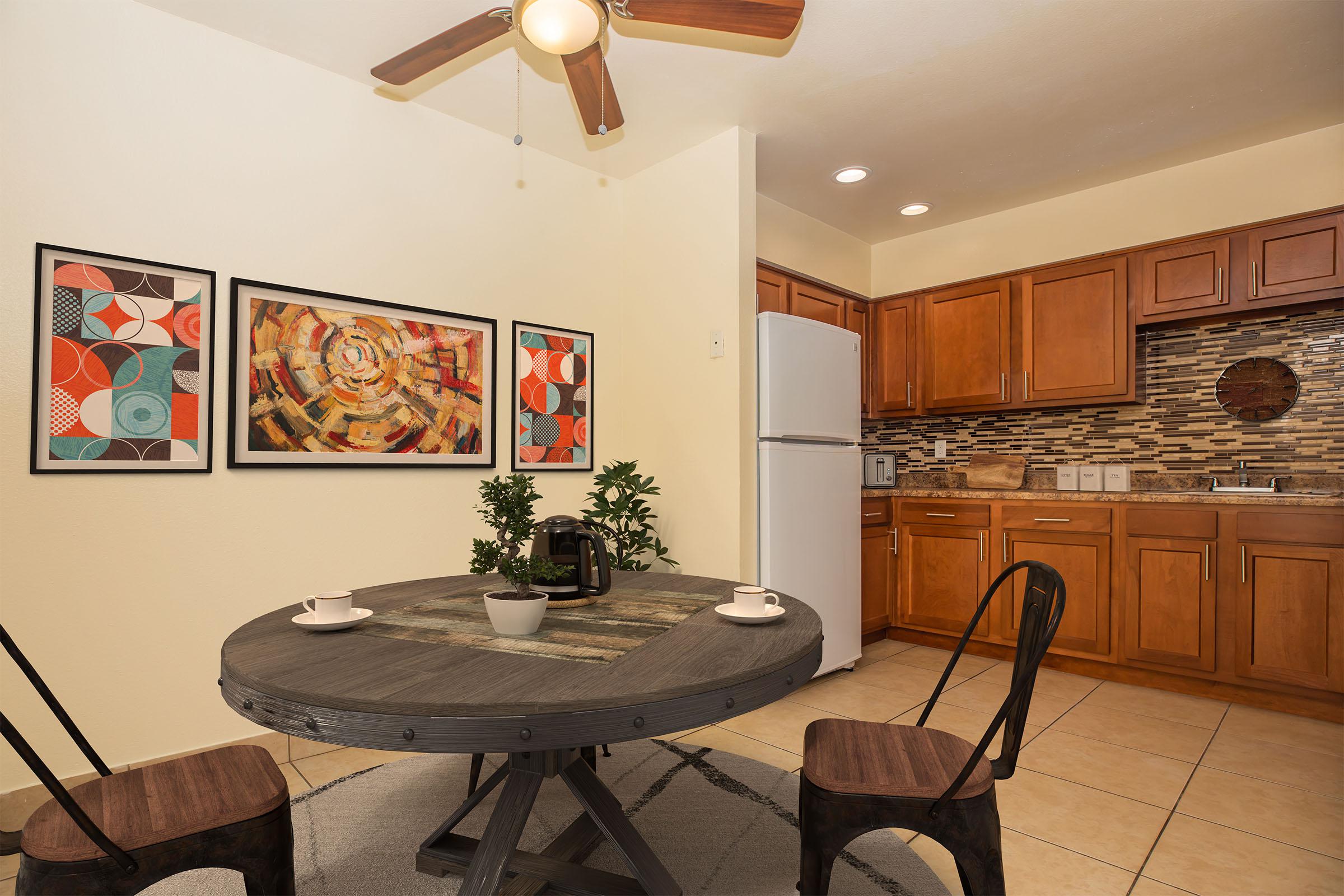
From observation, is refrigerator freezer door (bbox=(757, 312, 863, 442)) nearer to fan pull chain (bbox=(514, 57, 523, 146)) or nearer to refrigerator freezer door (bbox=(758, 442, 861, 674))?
refrigerator freezer door (bbox=(758, 442, 861, 674))

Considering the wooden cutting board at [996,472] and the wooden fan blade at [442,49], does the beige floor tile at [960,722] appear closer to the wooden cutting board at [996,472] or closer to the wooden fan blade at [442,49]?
the wooden cutting board at [996,472]

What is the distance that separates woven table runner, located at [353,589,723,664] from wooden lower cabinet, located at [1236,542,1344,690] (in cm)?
279

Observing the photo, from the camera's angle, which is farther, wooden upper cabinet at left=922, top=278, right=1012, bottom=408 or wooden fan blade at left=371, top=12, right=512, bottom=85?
wooden upper cabinet at left=922, top=278, right=1012, bottom=408

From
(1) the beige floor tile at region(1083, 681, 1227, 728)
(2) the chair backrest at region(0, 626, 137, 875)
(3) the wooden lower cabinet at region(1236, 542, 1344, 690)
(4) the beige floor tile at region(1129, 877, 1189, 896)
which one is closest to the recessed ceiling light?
(3) the wooden lower cabinet at region(1236, 542, 1344, 690)

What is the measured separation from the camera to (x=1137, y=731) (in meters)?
2.82

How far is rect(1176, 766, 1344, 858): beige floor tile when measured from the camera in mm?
1997

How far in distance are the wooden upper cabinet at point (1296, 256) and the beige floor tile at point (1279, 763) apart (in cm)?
201

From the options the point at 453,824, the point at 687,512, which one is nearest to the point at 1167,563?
the point at 687,512

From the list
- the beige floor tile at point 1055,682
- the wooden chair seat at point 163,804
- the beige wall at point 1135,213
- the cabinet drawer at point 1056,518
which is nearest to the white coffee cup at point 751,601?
the wooden chair seat at point 163,804

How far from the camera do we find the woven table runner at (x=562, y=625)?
4.18 feet

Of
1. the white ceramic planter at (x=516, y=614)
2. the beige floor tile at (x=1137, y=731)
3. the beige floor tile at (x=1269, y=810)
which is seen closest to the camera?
the white ceramic planter at (x=516, y=614)

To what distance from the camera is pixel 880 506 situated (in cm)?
414

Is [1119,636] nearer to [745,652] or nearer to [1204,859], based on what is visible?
[1204,859]

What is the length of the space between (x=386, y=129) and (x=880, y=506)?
3.23 meters
